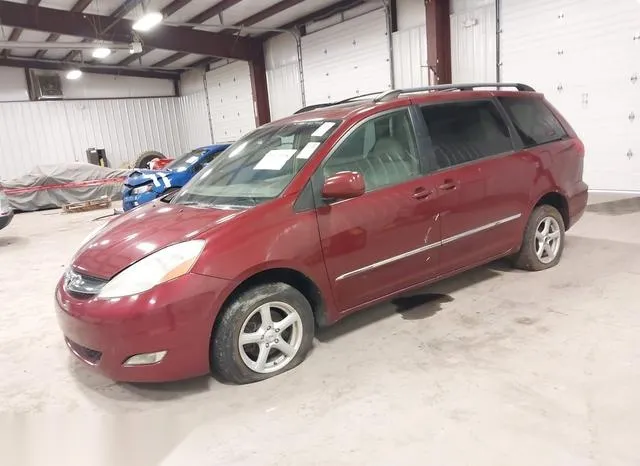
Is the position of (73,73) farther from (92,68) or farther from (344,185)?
(344,185)

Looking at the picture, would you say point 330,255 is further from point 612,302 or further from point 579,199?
point 579,199

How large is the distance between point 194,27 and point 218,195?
33.9ft

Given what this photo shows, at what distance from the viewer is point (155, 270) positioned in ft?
7.82

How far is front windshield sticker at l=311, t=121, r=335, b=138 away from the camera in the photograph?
3.01 m

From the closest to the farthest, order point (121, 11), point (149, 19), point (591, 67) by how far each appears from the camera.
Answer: point (591, 67) < point (149, 19) < point (121, 11)

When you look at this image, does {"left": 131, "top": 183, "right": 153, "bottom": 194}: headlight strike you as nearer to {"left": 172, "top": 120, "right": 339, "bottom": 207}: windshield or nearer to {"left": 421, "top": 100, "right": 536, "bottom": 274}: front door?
{"left": 172, "top": 120, "right": 339, "bottom": 207}: windshield

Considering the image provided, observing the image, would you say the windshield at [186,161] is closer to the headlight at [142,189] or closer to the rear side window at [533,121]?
the headlight at [142,189]

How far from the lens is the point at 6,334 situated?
3758mm

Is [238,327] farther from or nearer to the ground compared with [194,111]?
nearer to the ground

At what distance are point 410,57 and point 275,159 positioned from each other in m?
7.23

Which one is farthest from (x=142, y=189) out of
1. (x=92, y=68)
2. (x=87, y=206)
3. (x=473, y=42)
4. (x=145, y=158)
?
(x=92, y=68)

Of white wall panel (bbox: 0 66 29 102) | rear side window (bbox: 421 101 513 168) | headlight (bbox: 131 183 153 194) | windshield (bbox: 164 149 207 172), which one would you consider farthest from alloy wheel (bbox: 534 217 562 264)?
white wall panel (bbox: 0 66 29 102)

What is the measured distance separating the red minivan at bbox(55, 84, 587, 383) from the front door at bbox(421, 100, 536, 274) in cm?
1

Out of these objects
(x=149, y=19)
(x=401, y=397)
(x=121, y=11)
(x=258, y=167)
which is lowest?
(x=401, y=397)
